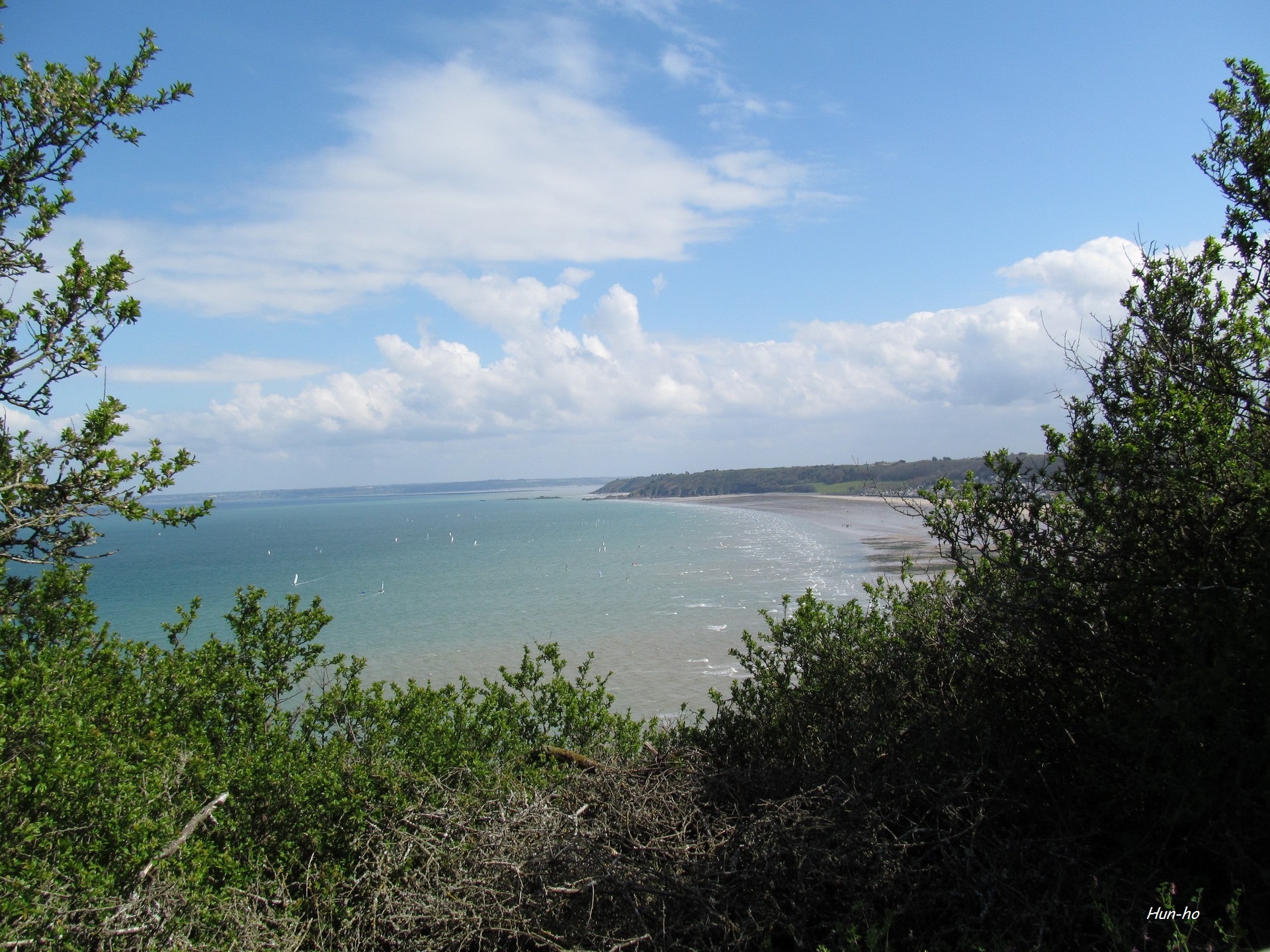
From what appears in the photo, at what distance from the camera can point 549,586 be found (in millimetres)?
49062

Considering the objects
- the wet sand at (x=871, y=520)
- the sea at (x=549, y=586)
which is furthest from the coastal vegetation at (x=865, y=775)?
the sea at (x=549, y=586)

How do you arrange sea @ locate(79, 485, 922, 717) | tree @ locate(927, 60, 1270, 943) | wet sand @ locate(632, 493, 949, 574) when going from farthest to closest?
wet sand @ locate(632, 493, 949, 574)
sea @ locate(79, 485, 922, 717)
tree @ locate(927, 60, 1270, 943)

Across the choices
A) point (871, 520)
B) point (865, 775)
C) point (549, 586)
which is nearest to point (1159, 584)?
point (865, 775)

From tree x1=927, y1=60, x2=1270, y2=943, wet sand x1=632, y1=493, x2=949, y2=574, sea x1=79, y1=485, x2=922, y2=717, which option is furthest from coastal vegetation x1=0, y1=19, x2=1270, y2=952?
sea x1=79, y1=485, x2=922, y2=717

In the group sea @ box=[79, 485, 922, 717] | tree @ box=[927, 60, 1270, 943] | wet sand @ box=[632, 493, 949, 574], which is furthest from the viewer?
wet sand @ box=[632, 493, 949, 574]

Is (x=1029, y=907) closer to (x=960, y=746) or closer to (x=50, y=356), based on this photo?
(x=960, y=746)

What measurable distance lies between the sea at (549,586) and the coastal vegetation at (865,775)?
9.09m

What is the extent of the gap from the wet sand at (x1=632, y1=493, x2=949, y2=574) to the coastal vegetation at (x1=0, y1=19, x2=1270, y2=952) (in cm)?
125

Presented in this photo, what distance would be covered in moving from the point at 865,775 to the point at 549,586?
45.5m

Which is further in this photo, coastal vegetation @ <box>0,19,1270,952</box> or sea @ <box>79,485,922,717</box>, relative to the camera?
sea @ <box>79,485,922,717</box>

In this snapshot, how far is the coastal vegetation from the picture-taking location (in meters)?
3.63

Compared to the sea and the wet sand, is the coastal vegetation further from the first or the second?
the sea

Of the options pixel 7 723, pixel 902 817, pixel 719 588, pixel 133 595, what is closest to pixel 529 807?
pixel 902 817

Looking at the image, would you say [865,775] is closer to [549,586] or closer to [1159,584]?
[1159,584]
